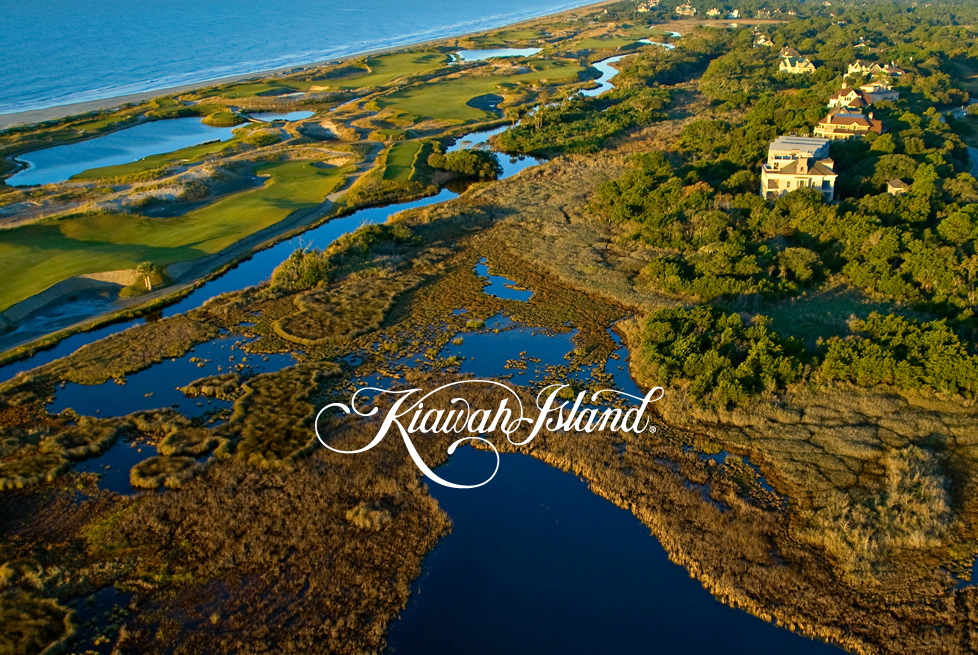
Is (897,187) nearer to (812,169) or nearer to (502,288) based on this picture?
(812,169)

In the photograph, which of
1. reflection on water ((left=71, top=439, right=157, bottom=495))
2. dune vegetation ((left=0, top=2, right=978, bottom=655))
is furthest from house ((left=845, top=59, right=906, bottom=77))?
reflection on water ((left=71, top=439, right=157, bottom=495))

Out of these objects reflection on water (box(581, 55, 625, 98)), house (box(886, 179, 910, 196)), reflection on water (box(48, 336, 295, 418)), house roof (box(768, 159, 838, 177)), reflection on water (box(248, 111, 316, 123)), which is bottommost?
reflection on water (box(581, 55, 625, 98))

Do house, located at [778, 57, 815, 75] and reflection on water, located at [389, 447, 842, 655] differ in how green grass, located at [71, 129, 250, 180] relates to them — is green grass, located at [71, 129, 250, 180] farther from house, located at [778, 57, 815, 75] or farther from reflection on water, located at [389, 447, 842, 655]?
house, located at [778, 57, 815, 75]

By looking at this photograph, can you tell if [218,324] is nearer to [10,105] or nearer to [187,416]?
[187,416]

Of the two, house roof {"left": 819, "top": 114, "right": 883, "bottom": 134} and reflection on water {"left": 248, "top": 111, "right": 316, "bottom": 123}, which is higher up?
house roof {"left": 819, "top": 114, "right": 883, "bottom": 134}

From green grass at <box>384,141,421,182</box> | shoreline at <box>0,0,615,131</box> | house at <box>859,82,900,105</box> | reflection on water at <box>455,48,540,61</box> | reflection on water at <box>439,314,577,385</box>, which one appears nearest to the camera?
reflection on water at <box>439,314,577,385</box>

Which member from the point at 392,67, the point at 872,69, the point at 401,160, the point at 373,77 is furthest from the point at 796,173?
Result: the point at 392,67

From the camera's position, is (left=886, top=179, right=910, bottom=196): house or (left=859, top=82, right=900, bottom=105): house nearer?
(left=886, top=179, right=910, bottom=196): house
